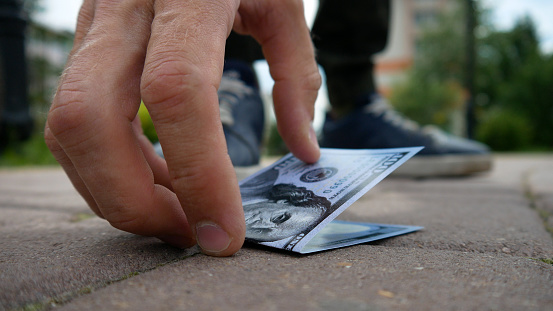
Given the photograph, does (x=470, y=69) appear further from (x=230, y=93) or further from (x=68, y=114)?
(x=68, y=114)

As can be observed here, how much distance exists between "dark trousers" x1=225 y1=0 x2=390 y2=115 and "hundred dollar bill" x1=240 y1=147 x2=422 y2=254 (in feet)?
4.09

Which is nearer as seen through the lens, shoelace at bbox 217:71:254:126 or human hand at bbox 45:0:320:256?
human hand at bbox 45:0:320:256

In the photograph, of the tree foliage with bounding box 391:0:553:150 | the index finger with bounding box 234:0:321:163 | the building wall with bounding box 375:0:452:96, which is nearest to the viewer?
the index finger with bounding box 234:0:321:163

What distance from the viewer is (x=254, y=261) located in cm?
66

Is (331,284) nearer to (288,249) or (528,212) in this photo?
(288,249)

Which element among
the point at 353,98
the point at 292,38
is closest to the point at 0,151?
the point at 353,98

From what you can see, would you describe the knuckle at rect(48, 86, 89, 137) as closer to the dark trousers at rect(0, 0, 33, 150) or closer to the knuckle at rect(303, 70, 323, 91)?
the knuckle at rect(303, 70, 323, 91)

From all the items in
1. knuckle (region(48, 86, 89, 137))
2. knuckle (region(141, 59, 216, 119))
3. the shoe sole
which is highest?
knuckle (region(141, 59, 216, 119))

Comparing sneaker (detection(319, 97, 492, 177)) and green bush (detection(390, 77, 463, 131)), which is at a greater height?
sneaker (detection(319, 97, 492, 177))

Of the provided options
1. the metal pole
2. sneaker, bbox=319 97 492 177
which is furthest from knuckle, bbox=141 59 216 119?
the metal pole

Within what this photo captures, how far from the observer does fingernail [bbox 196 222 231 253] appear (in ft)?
2.10

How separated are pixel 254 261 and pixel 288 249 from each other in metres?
0.06

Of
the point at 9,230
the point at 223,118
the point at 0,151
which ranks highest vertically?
the point at 223,118

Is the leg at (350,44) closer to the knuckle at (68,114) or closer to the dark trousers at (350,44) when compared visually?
the dark trousers at (350,44)
